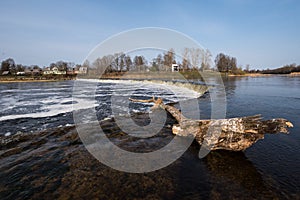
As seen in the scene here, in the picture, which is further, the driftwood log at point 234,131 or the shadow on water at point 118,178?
the driftwood log at point 234,131

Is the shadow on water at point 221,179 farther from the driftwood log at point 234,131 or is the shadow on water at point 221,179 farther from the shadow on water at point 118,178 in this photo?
the driftwood log at point 234,131

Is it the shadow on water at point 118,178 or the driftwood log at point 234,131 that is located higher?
the driftwood log at point 234,131

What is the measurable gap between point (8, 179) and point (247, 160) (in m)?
7.46

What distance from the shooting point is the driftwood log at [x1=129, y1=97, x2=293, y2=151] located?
17.0ft

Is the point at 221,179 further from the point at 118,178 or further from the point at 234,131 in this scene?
the point at 118,178

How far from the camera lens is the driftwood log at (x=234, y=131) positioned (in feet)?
17.0

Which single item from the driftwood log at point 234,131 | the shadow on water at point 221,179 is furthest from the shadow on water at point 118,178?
the driftwood log at point 234,131

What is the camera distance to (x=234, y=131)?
5.82m

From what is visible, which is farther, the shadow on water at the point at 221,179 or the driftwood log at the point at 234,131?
the driftwood log at the point at 234,131

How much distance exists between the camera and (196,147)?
6.85 m

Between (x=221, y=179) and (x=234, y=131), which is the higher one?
(x=234, y=131)

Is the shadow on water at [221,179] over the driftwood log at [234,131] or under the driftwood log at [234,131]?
under

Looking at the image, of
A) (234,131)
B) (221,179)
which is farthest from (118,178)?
(234,131)

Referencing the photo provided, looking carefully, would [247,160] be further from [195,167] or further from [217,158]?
[195,167]
